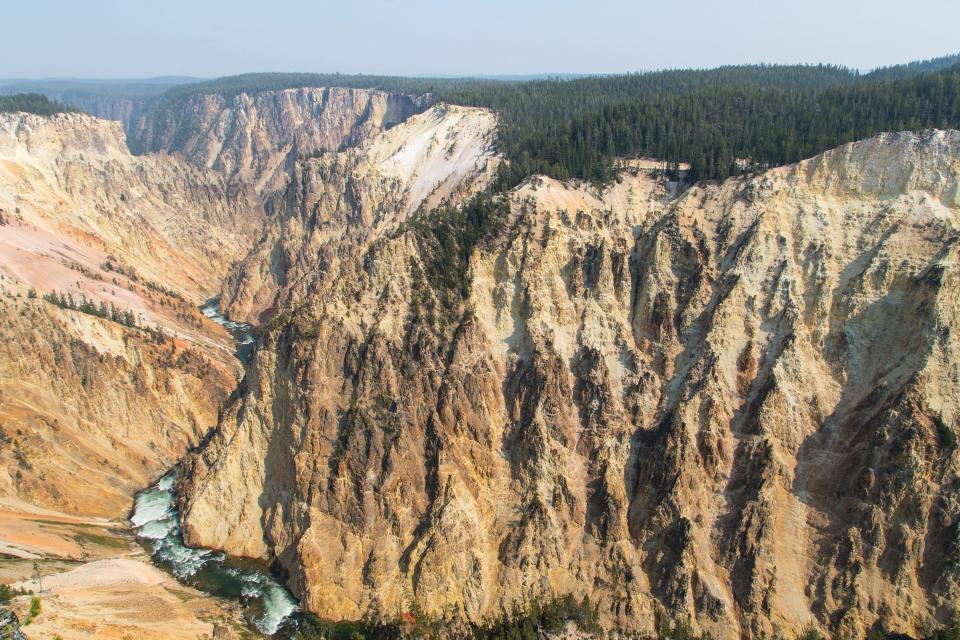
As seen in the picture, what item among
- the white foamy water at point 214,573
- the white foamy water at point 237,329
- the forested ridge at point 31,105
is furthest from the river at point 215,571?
the forested ridge at point 31,105

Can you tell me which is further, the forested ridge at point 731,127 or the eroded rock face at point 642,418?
the forested ridge at point 731,127

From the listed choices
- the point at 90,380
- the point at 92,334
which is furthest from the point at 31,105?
the point at 90,380

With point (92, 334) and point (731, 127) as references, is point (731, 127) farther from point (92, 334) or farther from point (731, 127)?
point (92, 334)

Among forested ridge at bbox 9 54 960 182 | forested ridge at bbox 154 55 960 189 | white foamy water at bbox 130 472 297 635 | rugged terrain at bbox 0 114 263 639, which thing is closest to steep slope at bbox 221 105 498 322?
rugged terrain at bbox 0 114 263 639

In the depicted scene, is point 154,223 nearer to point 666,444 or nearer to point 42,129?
point 42,129

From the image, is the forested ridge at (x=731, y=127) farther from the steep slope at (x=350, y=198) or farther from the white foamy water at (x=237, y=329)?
the white foamy water at (x=237, y=329)

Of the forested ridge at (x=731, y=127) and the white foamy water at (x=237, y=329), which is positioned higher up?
the forested ridge at (x=731, y=127)

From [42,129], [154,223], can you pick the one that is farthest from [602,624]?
[42,129]
